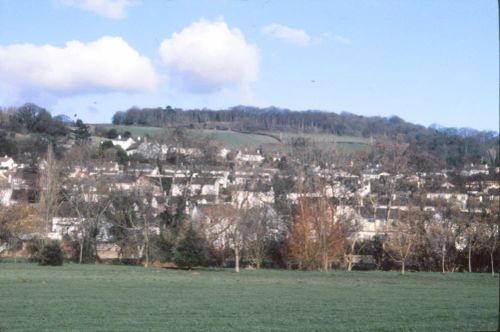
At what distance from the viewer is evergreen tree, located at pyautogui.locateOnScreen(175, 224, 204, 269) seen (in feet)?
139

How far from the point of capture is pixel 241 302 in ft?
74.5

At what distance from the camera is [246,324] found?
16484 millimetres

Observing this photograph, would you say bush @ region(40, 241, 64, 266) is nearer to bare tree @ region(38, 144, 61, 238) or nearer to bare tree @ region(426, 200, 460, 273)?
bare tree @ region(38, 144, 61, 238)

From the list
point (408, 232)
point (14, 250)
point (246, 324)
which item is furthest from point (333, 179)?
point (246, 324)

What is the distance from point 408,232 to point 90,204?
23664 millimetres

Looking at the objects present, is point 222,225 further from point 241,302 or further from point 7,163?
point 7,163

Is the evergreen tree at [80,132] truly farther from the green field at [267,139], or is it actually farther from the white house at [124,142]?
the white house at [124,142]

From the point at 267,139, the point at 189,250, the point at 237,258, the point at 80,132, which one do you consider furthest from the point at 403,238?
the point at 80,132

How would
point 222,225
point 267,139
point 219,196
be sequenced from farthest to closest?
point 267,139
point 219,196
point 222,225

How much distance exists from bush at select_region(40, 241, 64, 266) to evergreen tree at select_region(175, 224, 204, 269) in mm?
7490

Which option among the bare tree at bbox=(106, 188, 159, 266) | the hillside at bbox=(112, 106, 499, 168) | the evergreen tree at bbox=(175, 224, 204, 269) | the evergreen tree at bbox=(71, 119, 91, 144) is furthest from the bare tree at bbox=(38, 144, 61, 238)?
the evergreen tree at bbox=(71, 119, 91, 144)

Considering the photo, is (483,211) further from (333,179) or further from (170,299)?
(170,299)

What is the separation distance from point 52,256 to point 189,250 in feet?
28.6

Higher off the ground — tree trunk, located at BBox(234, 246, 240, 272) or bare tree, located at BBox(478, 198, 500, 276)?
bare tree, located at BBox(478, 198, 500, 276)
